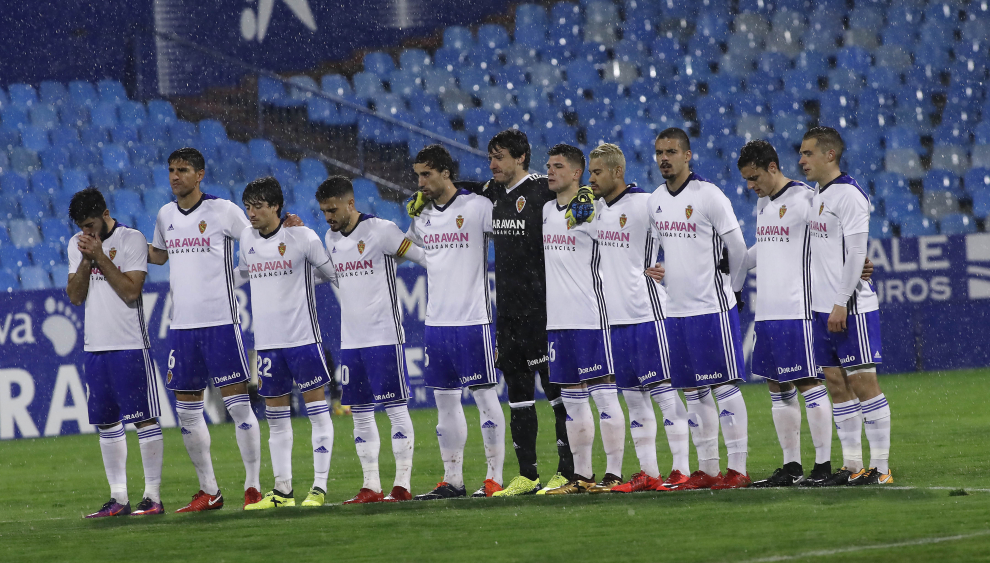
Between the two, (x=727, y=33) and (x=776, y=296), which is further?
(x=727, y=33)

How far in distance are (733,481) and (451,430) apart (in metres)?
1.71

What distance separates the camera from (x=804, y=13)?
21453 millimetres

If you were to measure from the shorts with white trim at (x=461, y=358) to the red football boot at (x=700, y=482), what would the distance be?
1.29 meters

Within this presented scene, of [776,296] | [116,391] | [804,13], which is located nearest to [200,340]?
[116,391]

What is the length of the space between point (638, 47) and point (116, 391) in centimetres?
1462

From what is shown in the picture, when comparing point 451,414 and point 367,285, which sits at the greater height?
point 367,285

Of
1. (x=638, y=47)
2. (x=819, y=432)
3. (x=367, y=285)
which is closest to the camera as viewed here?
(x=819, y=432)

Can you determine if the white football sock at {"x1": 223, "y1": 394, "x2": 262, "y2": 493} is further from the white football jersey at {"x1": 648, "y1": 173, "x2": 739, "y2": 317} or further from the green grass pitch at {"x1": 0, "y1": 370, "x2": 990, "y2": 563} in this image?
the white football jersey at {"x1": 648, "y1": 173, "x2": 739, "y2": 317}

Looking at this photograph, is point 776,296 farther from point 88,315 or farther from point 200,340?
point 88,315

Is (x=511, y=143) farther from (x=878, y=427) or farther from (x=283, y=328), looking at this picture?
(x=878, y=427)

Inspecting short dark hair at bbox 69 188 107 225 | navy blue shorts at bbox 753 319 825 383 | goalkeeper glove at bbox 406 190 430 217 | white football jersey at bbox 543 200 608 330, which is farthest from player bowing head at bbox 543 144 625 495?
short dark hair at bbox 69 188 107 225

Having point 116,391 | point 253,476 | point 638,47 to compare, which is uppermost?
point 638,47

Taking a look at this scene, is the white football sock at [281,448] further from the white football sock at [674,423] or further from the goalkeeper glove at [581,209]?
the white football sock at [674,423]

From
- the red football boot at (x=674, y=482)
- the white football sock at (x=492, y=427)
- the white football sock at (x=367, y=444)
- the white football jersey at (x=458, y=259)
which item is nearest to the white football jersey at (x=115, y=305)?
the white football sock at (x=367, y=444)
